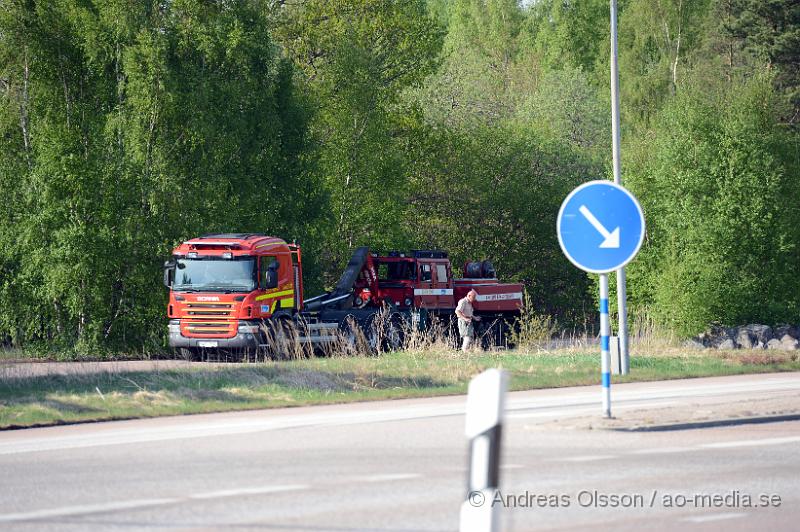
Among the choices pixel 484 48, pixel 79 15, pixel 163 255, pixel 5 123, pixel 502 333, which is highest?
pixel 484 48

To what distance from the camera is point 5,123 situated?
37.6 m

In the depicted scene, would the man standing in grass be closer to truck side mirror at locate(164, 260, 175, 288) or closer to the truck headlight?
the truck headlight

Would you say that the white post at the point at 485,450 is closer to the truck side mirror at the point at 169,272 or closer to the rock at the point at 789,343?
the truck side mirror at the point at 169,272

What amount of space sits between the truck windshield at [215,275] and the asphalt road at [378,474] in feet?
45.3

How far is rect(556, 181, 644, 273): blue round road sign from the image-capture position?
14719 millimetres

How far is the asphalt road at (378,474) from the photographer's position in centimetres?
927

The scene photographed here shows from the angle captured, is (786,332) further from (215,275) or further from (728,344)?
(215,275)

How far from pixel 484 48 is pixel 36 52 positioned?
58.9m

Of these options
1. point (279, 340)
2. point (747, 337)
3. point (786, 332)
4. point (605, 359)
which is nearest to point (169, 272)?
point (279, 340)

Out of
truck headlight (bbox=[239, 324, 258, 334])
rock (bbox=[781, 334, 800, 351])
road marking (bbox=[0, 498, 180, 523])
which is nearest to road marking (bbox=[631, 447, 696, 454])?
road marking (bbox=[0, 498, 180, 523])

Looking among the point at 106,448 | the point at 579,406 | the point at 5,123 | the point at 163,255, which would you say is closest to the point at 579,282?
the point at 163,255

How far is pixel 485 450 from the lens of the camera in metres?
4.52

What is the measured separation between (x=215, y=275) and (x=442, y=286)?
32.1ft

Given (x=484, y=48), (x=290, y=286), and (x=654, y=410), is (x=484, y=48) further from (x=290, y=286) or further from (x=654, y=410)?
(x=654, y=410)
